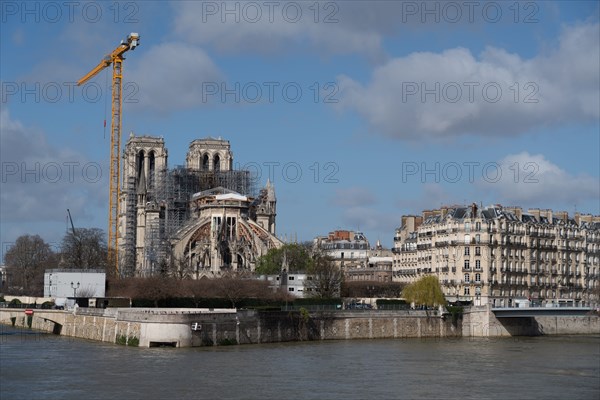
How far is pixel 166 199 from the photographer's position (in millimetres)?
118812

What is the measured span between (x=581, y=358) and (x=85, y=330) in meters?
28.4

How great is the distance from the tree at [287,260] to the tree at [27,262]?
75.9 feet

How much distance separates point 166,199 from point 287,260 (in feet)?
89.9

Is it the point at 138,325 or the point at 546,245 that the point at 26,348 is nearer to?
the point at 138,325

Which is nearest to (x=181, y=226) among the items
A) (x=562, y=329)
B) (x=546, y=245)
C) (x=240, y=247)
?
(x=240, y=247)

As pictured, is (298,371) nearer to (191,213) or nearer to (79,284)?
(79,284)

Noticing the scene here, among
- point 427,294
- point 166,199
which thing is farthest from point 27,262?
point 427,294

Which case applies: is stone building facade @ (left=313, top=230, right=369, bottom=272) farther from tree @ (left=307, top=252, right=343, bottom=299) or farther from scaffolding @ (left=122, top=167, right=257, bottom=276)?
tree @ (left=307, top=252, right=343, bottom=299)

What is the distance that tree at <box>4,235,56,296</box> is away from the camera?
11294cm

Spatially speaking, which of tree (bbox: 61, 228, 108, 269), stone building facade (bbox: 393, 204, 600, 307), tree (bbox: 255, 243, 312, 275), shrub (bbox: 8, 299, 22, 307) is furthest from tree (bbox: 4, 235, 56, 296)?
stone building facade (bbox: 393, 204, 600, 307)

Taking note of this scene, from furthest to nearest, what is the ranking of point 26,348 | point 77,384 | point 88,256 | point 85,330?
point 88,256 < point 85,330 < point 26,348 < point 77,384

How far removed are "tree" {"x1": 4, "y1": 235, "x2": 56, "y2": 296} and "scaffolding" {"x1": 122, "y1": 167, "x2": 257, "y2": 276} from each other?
8641 millimetres

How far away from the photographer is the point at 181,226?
113938 millimetres

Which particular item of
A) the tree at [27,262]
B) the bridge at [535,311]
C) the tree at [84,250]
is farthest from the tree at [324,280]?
the tree at [27,262]
